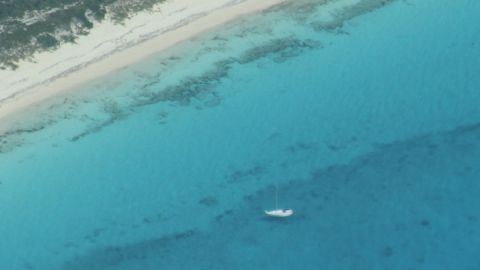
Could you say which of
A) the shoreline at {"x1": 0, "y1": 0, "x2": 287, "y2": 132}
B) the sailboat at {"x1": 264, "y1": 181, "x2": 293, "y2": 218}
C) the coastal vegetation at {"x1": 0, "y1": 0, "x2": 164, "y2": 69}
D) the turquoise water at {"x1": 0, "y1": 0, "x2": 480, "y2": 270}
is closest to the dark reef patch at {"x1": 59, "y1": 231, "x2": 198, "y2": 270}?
the turquoise water at {"x1": 0, "y1": 0, "x2": 480, "y2": 270}

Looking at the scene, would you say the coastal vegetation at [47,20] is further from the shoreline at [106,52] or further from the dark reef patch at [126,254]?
the dark reef patch at [126,254]

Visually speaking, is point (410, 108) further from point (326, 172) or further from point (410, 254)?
point (410, 254)

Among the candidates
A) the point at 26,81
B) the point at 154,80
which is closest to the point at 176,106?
the point at 154,80

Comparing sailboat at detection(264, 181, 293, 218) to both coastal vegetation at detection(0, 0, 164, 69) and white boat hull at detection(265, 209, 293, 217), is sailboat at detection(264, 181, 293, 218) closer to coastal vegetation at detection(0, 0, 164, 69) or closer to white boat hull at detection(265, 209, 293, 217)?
white boat hull at detection(265, 209, 293, 217)

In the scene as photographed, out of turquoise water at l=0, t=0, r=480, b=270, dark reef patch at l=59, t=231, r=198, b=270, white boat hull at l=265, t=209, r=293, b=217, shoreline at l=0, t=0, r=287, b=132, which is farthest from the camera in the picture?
shoreline at l=0, t=0, r=287, b=132

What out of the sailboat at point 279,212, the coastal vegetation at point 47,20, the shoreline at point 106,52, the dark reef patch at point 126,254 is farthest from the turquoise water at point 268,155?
the coastal vegetation at point 47,20
